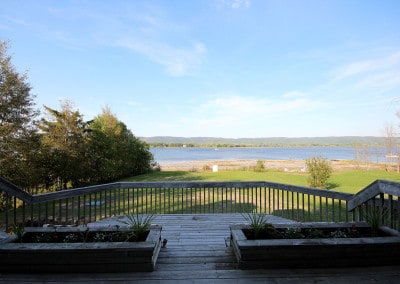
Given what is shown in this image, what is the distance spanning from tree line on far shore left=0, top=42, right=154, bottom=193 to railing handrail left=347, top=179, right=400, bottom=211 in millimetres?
11304

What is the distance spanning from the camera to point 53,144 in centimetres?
1166

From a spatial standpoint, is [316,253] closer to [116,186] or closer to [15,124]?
[116,186]

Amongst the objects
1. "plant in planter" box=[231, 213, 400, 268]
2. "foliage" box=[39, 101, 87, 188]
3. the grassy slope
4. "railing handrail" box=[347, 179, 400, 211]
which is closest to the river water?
the grassy slope

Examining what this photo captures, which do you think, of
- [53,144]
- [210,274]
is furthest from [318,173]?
[53,144]

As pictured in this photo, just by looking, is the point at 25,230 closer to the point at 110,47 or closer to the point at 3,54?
the point at 110,47

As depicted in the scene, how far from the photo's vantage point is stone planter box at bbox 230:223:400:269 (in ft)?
7.16

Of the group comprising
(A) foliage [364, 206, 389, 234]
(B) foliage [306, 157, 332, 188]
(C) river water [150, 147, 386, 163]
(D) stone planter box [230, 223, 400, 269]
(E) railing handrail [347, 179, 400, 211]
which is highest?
(E) railing handrail [347, 179, 400, 211]

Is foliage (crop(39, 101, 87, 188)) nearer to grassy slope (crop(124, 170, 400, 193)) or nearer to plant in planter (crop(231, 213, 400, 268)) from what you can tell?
grassy slope (crop(124, 170, 400, 193))

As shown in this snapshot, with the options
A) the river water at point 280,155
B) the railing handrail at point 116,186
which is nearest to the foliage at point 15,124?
the railing handrail at point 116,186

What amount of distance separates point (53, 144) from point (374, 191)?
42.6 feet

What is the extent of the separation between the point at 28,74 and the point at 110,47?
3.63 meters

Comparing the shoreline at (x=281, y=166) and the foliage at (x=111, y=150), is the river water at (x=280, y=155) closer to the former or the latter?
the shoreline at (x=281, y=166)

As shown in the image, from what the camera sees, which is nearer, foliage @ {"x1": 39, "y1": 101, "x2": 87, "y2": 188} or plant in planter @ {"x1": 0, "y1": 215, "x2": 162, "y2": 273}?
plant in planter @ {"x1": 0, "y1": 215, "x2": 162, "y2": 273}

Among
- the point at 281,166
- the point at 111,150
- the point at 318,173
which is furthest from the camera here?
the point at 281,166
